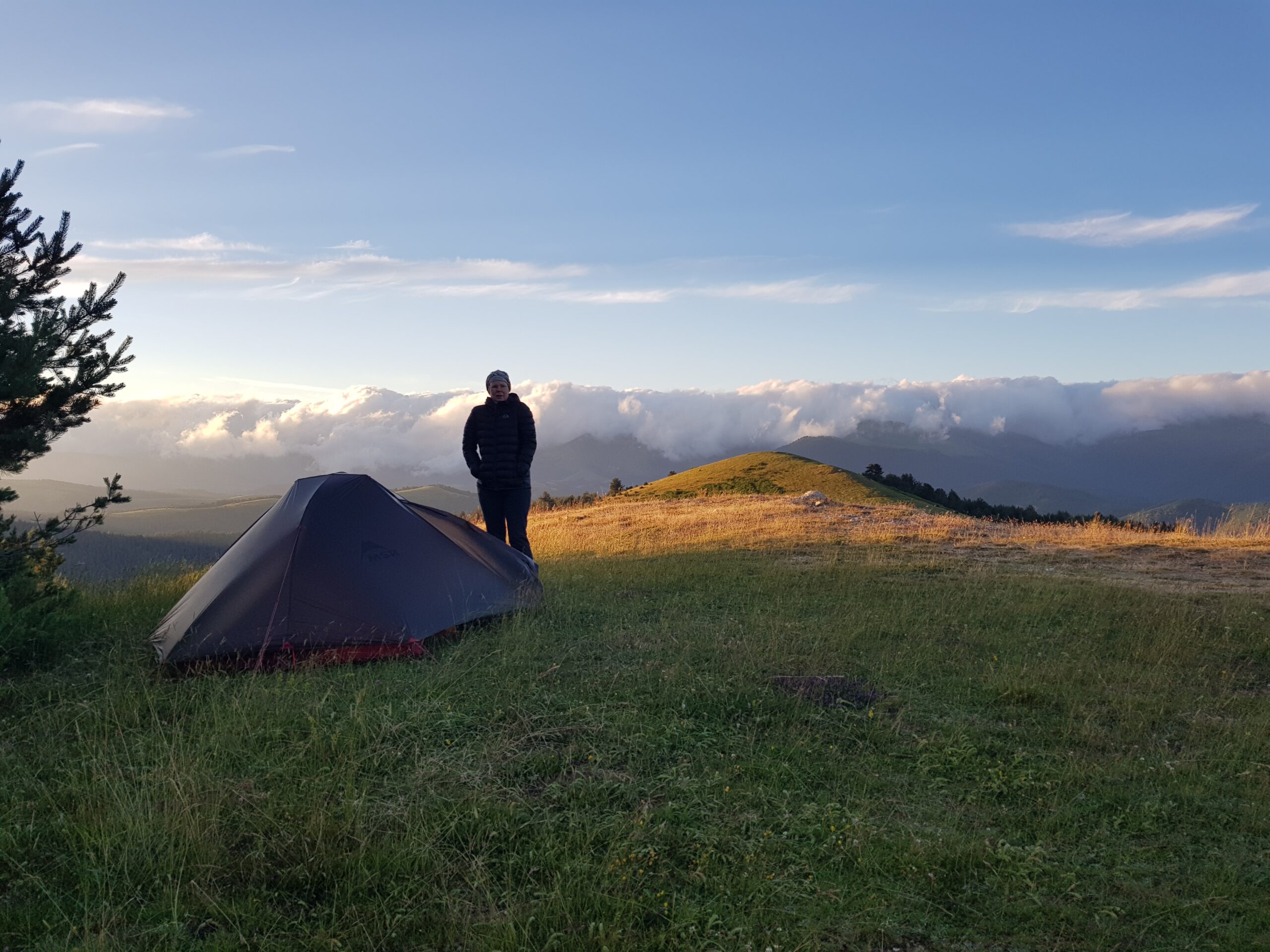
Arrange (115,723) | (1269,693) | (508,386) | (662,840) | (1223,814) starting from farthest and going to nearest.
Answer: (508,386)
(1269,693)
(115,723)
(1223,814)
(662,840)

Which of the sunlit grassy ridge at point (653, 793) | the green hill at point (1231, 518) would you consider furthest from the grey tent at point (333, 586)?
the green hill at point (1231, 518)

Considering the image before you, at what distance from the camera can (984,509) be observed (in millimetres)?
31609

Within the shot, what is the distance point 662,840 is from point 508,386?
27.7 feet

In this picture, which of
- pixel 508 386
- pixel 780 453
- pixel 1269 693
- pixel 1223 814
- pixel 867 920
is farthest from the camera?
pixel 780 453

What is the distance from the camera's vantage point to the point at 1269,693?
7977 millimetres

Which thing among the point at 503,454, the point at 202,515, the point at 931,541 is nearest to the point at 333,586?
the point at 503,454

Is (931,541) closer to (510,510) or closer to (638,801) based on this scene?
(510,510)

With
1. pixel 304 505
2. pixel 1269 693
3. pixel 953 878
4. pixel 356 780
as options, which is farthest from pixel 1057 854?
pixel 304 505

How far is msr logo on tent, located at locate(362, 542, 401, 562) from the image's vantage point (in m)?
9.06

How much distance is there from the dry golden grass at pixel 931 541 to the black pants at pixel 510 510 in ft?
16.3

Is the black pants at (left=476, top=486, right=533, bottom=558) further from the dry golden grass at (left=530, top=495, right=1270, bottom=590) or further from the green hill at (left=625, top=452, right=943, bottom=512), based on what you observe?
the green hill at (left=625, top=452, right=943, bottom=512)

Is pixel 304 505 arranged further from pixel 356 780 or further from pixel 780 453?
pixel 780 453

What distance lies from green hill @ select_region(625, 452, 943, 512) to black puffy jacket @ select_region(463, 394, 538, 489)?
17.7m

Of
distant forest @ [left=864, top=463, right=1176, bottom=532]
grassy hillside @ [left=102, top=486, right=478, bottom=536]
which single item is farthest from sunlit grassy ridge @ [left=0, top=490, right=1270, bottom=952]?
grassy hillside @ [left=102, top=486, right=478, bottom=536]
